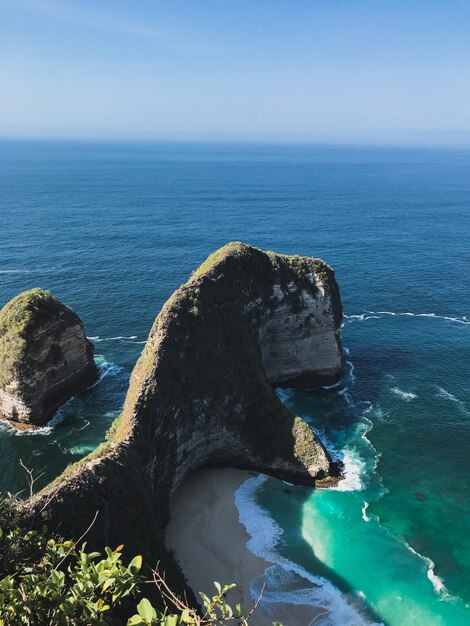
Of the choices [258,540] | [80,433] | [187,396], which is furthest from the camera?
[80,433]

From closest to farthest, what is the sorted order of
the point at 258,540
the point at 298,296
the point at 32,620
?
the point at 32,620, the point at 258,540, the point at 298,296

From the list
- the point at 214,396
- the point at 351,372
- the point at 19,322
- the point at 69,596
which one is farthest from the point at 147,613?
the point at 351,372

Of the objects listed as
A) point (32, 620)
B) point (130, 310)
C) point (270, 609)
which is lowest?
→ point (270, 609)

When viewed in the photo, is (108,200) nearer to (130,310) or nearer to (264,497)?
(130,310)

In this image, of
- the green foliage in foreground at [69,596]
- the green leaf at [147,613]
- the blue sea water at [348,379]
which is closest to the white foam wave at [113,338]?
the blue sea water at [348,379]

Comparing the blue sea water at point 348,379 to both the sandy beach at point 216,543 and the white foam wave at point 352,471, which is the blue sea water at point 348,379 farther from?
the sandy beach at point 216,543

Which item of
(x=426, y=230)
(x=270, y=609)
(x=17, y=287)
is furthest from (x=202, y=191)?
(x=270, y=609)

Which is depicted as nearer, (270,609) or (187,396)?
(270,609)
